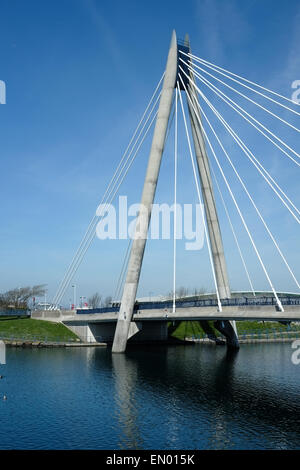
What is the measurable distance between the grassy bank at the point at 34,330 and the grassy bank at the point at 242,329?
18629 mm

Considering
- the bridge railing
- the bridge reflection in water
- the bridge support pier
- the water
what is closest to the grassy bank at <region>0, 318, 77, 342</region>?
the bridge railing

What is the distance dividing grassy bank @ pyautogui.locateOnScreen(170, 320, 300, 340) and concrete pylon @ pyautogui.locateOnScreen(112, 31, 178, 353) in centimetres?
2132

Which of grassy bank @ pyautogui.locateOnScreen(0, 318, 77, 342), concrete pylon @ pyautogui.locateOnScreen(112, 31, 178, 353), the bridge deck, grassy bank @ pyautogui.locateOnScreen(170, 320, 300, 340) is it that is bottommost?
grassy bank @ pyautogui.locateOnScreen(170, 320, 300, 340)

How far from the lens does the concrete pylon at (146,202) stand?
51.6 m

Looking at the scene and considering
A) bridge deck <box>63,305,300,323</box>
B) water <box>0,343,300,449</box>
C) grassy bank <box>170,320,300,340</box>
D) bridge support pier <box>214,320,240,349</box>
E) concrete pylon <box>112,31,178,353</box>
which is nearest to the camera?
water <box>0,343,300,449</box>

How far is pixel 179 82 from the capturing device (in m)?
55.1

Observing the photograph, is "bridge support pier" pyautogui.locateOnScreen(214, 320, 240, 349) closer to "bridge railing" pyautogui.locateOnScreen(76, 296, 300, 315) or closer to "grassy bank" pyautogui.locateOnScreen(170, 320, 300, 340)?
"grassy bank" pyautogui.locateOnScreen(170, 320, 300, 340)

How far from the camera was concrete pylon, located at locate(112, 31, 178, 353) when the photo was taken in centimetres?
5162

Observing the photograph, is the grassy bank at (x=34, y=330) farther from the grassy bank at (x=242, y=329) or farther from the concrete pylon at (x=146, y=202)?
the grassy bank at (x=242, y=329)

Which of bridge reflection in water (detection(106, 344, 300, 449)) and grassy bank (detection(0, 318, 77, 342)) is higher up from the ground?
grassy bank (detection(0, 318, 77, 342))

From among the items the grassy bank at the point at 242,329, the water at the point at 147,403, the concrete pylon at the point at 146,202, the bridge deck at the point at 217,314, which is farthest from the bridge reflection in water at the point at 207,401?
the grassy bank at the point at 242,329

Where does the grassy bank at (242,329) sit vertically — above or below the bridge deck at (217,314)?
below
